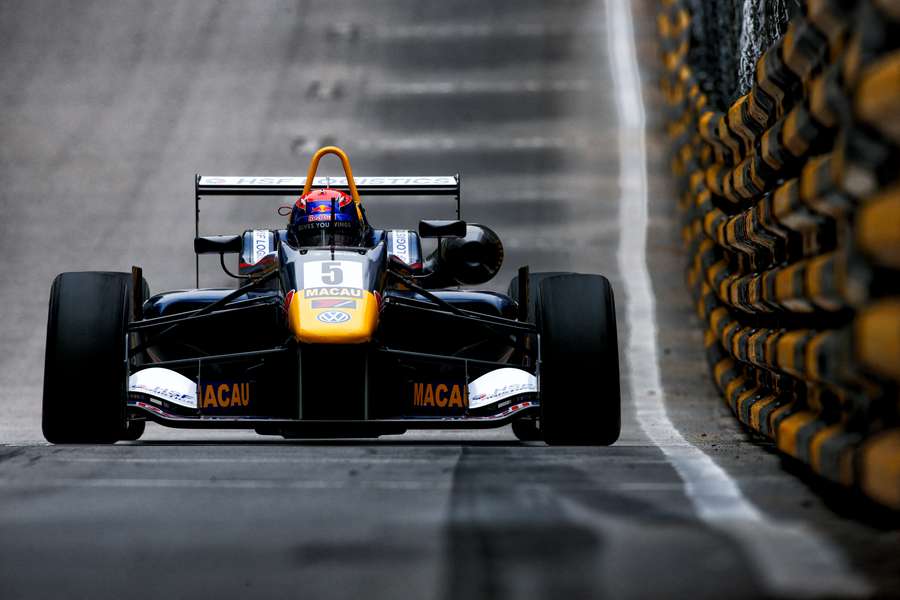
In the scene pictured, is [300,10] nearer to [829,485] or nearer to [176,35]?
[176,35]

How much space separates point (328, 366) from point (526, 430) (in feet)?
6.26

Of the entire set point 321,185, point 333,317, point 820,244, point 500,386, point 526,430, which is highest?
point 321,185

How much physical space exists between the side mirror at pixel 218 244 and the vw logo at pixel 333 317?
1.56 metres

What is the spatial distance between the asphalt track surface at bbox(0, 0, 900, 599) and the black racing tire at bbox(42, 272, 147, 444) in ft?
1.43

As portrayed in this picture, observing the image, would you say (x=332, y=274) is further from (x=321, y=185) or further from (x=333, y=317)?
(x=321, y=185)

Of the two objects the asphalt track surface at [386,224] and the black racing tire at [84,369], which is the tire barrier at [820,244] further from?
the black racing tire at [84,369]

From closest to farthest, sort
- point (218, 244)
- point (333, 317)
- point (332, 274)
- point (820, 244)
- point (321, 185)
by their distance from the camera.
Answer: point (820, 244)
point (333, 317)
point (332, 274)
point (218, 244)
point (321, 185)

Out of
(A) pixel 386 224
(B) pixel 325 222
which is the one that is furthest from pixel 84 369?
(A) pixel 386 224

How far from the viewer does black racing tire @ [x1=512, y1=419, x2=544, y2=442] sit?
27.4 ft

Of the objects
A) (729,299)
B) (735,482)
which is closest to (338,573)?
(735,482)

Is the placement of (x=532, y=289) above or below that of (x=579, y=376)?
above

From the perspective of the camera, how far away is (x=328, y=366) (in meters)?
7.41

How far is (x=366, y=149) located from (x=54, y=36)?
20.8 feet

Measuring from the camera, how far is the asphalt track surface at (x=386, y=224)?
3633mm
